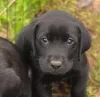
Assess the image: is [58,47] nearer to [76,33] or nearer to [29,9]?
[76,33]

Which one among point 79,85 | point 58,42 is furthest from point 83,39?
point 79,85

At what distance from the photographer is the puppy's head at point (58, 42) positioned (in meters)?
5.08

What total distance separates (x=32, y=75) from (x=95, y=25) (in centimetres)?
136

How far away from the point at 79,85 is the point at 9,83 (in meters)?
1.09

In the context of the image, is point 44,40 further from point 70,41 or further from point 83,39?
point 83,39

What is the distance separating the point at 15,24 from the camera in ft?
21.4

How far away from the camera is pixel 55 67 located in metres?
5.05

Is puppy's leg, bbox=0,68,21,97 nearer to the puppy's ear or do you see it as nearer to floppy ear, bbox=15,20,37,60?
floppy ear, bbox=15,20,37,60

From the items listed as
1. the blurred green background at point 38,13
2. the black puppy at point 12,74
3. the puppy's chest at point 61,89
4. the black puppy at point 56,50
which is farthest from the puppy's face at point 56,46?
the blurred green background at point 38,13

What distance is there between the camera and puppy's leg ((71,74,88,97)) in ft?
18.3

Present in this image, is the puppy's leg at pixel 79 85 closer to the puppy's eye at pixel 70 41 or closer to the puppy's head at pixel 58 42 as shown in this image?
the puppy's head at pixel 58 42

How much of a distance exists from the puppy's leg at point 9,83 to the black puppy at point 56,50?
0.44m

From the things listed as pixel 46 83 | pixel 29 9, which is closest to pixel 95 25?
pixel 29 9

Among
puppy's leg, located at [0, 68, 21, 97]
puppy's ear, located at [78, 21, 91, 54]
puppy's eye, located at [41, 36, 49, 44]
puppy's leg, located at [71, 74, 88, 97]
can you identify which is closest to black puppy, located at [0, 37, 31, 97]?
puppy's leg, located at [0, 68, 21, 97]
